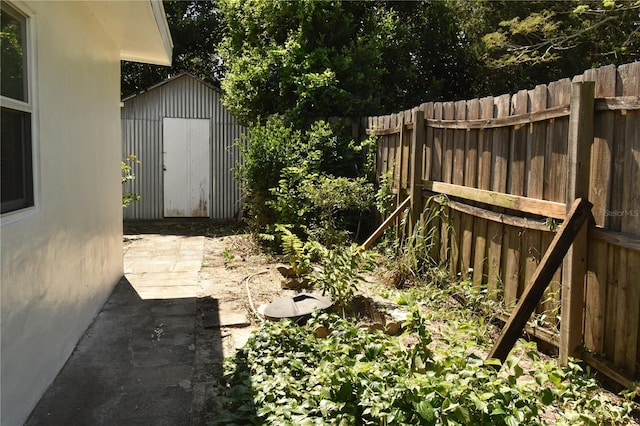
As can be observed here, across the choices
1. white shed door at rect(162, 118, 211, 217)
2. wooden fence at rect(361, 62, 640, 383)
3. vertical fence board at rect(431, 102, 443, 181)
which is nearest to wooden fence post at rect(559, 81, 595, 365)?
wooden fence at rect(361, 62, 640, 383)

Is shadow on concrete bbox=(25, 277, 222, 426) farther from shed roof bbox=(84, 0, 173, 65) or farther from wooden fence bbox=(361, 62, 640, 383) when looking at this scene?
shed roof bbox=(84, 0, 173, 65)

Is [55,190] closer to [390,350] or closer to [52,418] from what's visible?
[52,418]

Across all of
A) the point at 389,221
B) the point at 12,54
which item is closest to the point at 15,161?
the point at 12,54

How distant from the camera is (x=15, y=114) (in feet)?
9.29

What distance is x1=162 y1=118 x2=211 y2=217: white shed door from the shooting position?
11023 millimetres

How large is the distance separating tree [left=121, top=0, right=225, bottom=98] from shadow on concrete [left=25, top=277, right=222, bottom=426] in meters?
13.0

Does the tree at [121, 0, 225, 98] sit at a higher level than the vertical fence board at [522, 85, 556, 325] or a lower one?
higher

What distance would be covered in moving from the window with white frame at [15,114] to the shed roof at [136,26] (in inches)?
59.6

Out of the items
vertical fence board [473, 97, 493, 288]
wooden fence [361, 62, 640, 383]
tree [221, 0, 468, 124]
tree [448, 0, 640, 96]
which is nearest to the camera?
wooden fence [361, 62, 640, 383]

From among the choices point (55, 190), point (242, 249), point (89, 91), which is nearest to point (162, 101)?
point (242, 249)

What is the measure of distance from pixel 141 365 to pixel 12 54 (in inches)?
86.5

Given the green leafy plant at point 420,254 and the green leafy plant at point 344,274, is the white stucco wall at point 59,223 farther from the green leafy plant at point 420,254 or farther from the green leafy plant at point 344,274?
the green leafy plant at point 420,254

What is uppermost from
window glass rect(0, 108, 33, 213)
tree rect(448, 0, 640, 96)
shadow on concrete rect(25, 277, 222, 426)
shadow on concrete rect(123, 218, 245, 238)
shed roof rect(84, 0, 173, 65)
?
tree rect(448, 0, 640, 96)

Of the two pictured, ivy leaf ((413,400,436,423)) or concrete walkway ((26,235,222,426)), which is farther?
concrete walkway ((26,235,222,426))
